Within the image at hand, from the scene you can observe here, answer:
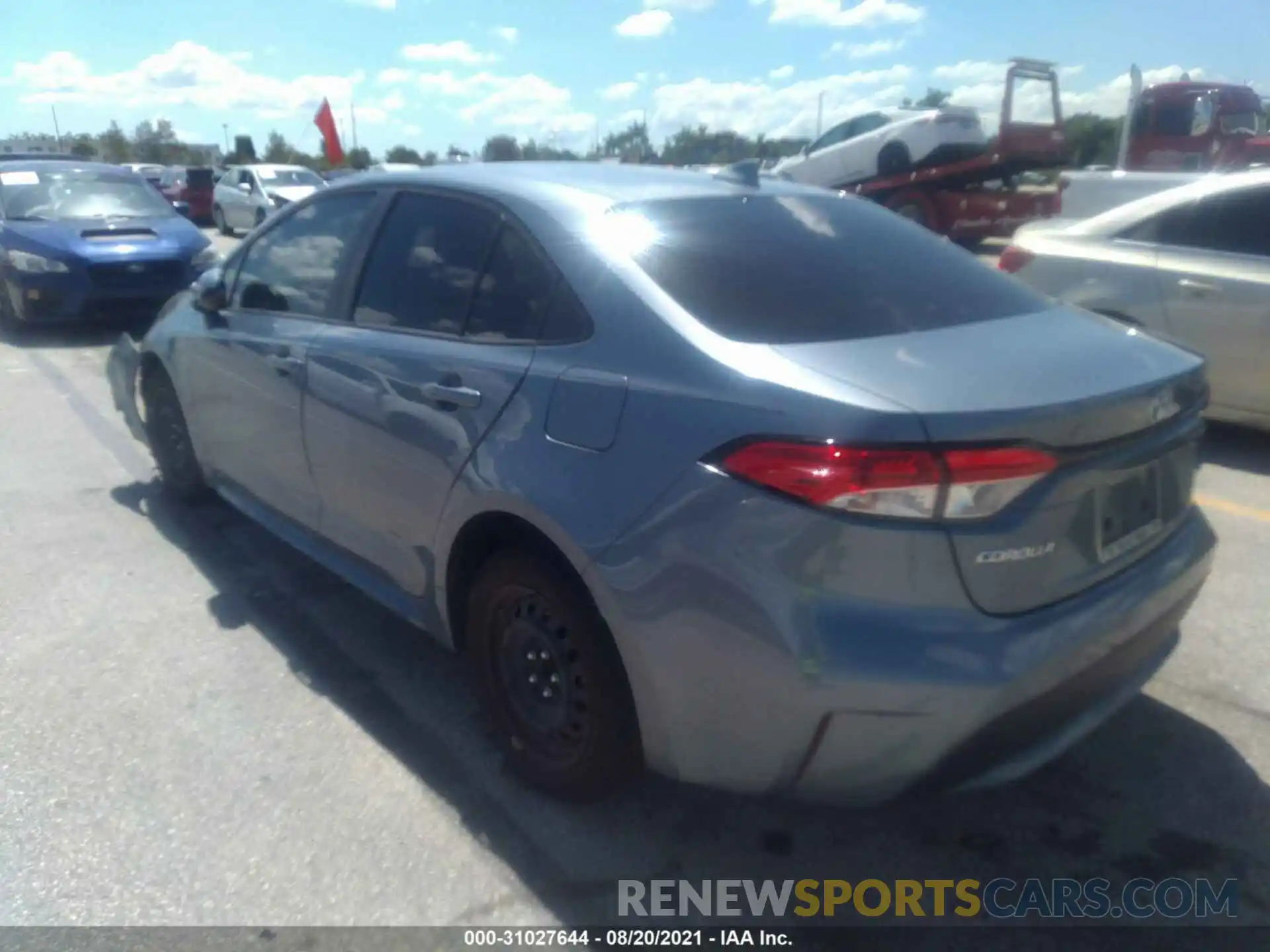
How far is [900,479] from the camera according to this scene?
2.25m

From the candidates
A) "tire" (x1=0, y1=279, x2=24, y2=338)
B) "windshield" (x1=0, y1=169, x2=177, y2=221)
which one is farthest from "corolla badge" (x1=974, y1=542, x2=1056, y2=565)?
"tire" (x1=0, y1=279, x2=24, y2=338)

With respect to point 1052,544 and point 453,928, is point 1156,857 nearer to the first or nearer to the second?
point 1052,544

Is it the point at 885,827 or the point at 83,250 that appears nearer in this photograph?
the point at 885,827

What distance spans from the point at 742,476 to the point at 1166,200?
508 cm

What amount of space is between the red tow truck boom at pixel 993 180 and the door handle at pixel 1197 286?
472 inches

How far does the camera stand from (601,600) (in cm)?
261

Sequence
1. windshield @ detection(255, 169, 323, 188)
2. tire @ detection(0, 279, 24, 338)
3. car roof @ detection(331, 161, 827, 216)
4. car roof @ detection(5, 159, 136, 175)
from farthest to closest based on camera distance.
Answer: windshield @ detection(255, 169, 323, 188), car roof @ detection(5, 159, 136, 175), tire @ detection(0, 279, 24, 338), car roof @ detection(331, 161, 827, 216)

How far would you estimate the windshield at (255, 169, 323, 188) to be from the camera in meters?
23.4

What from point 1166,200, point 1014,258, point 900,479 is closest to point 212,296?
point 900,479

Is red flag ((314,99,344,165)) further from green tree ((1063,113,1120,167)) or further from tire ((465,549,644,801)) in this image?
green tree ((1063,113,1120,167))

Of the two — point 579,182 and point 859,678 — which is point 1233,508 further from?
point 859,678

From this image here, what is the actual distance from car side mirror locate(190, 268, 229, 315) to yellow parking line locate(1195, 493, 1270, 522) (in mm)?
4619

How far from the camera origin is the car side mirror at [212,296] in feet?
14.9

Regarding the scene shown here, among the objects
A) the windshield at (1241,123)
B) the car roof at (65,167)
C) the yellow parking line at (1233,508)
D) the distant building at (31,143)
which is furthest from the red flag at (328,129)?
the distant building at (31,143)
